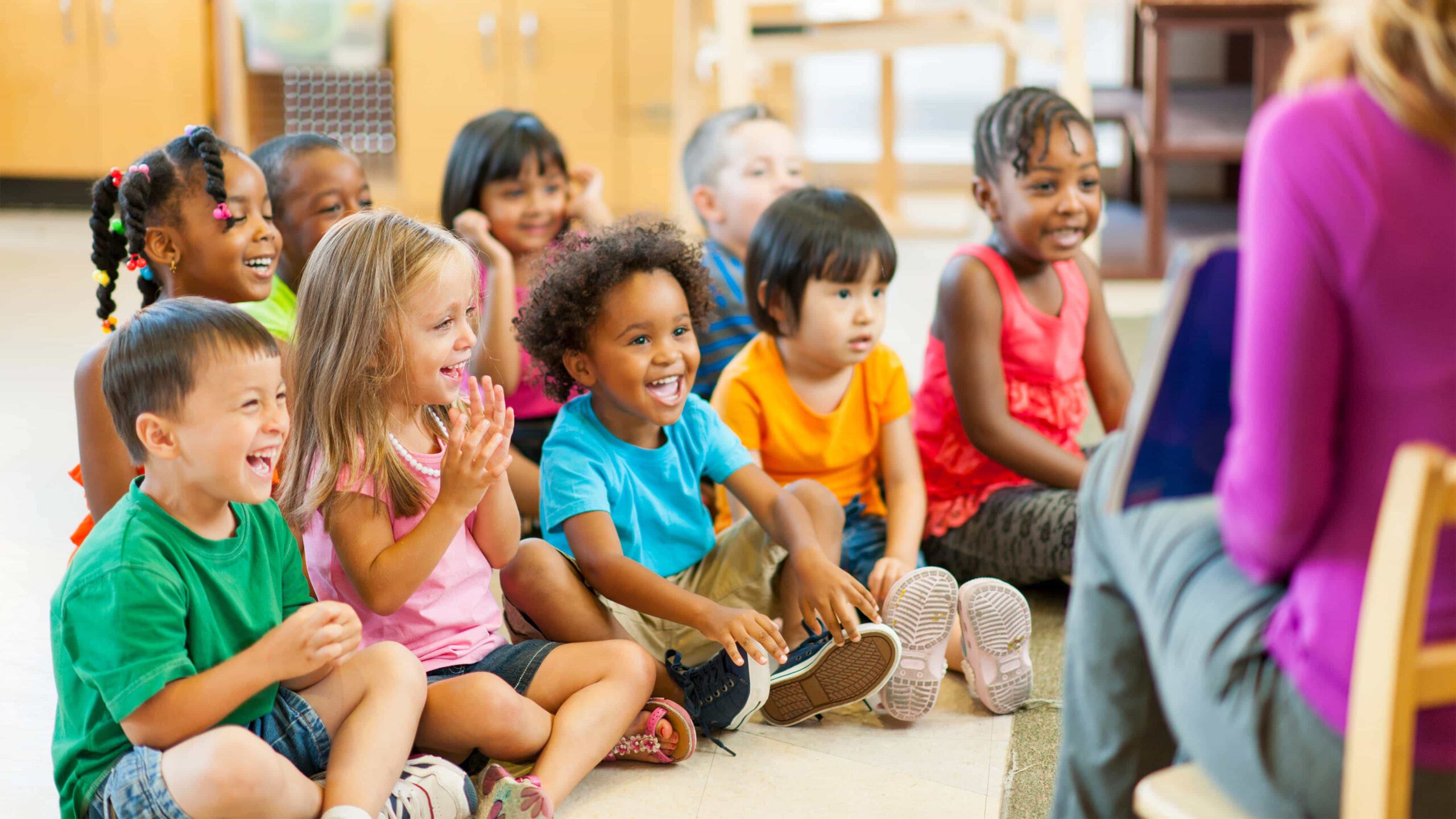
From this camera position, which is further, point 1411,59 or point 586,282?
point 586,282

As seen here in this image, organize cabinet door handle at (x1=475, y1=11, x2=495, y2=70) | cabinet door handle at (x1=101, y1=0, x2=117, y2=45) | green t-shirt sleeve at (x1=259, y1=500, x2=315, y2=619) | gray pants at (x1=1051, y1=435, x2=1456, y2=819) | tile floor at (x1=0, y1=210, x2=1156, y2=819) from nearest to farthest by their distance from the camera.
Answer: gray pants at (x1=1051, y1=435, x2=1456, y2=819) → green t-shirt sleeve at (x1=259, y1=500, x2=315, y2=619) → tile floor at (x1=0, y1=210, x2=1156, y2=819) → cabinet door handle at (x1=475, y1=11, x2=495, y2=70) → cabinet door handle at (x1=101, y1=0, x2=117, y2=45)

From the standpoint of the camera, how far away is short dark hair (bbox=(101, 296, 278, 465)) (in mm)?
1126

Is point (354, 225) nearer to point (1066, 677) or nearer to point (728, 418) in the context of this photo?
point (728, 418)

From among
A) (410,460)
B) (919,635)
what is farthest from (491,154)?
(919,635)

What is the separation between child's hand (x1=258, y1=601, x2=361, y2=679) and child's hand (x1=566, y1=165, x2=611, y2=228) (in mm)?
1186

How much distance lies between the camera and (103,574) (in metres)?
1.08

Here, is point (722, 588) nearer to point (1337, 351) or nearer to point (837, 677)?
point (837, 677)

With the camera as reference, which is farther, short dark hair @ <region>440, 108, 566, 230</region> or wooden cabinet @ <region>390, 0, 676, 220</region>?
wooden cabinet @ <region>390, 0, 676, 220</region>

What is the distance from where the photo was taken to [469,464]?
4.17 ft

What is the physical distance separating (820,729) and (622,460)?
386mm

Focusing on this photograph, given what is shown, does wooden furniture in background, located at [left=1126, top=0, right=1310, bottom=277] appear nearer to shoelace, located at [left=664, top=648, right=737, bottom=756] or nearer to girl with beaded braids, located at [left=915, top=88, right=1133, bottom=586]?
girl with beaded braids, located at [left=915, top=88, right=1133, bottom=586]

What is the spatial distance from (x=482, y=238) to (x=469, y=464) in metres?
0.90

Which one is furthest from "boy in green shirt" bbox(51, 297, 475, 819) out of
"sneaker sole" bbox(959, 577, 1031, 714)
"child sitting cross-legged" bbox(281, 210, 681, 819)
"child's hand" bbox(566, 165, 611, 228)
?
"child's hand" bbox(566, 165, 611, 228)

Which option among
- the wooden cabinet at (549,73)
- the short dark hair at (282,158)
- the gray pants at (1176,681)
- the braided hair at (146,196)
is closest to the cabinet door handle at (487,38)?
the wooden cabinet at (549,73)
